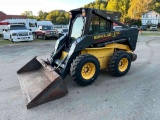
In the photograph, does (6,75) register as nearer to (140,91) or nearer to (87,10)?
(87,10)

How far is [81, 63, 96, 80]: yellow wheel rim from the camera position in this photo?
4909 mm

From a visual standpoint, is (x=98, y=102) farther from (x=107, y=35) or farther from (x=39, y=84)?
(x=107, y=35)

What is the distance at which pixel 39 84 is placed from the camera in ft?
15.6

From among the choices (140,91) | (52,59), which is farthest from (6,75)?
(140,91)

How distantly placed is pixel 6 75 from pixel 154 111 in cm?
477

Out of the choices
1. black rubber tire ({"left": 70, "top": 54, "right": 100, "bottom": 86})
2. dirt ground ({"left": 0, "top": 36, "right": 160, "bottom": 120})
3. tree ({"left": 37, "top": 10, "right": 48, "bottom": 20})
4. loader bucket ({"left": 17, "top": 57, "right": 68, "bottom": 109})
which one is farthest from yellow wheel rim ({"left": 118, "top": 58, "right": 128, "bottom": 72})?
tree ({"left": 37, "top": 10, "right": 48, "bottom": 20})

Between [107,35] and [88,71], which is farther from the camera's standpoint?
[107,35]

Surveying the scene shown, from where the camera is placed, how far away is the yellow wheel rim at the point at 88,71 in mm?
4909

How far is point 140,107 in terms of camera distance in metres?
3.78

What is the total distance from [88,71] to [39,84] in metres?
1.41

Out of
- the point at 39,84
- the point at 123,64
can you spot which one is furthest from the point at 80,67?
the point at 123,64

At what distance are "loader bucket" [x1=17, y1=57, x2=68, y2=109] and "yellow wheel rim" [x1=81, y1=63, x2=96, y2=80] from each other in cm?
84

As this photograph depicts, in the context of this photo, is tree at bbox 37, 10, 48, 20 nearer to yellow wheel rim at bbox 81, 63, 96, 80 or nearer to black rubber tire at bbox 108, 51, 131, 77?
black rubber tire at bbox 108, 51, 131, 77

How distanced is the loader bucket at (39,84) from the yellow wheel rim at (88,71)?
0.84 meters
